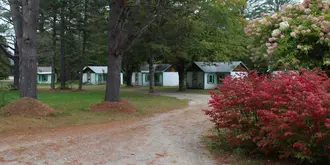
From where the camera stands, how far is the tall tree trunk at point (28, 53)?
13.4 meters

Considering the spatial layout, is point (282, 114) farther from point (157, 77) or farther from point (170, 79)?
point (157, 77)

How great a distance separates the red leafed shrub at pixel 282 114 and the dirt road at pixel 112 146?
1074mm

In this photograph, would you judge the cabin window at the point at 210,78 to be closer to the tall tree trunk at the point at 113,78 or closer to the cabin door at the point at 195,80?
the cabin door at the point at 195,80

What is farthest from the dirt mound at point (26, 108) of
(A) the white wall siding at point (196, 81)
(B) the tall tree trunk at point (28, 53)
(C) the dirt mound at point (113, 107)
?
(A) the white wall siding at point (196, 81)

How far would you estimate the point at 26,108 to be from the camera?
11.8 metres

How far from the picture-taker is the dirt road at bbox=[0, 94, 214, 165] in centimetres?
656

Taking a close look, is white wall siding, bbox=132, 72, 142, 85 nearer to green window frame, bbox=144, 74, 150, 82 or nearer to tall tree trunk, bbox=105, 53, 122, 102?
green window frame, bbox=144, 74, 150, 82

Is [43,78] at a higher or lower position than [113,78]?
higher

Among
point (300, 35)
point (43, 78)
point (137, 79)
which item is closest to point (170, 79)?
point (137, 79)

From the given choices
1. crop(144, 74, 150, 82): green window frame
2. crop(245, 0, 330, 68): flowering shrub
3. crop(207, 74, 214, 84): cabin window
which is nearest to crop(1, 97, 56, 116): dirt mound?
crop(245, 0, 330, 68): flowering shrub

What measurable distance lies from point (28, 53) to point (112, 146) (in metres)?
7.60

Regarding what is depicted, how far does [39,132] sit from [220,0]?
24.8m

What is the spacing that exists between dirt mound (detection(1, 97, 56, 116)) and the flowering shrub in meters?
8.18

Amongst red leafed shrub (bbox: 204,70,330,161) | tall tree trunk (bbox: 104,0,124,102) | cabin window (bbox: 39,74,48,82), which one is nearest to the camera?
red leafed shrub (bbox: 204,70,330,161)
